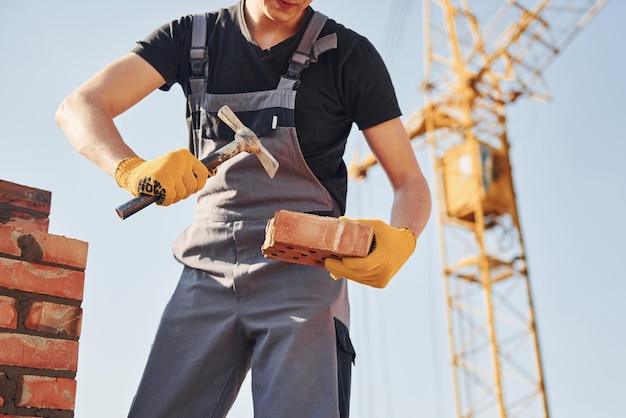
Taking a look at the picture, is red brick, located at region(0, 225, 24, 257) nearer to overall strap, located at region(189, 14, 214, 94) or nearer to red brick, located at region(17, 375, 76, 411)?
red brick, located at region(17, 375, 76, 411)

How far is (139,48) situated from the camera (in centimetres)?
216

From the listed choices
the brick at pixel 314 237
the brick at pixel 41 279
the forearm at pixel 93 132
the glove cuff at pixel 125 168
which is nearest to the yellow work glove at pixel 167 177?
the glove cuff at pixel 125 168

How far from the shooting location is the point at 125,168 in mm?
1911

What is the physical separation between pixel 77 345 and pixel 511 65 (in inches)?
706

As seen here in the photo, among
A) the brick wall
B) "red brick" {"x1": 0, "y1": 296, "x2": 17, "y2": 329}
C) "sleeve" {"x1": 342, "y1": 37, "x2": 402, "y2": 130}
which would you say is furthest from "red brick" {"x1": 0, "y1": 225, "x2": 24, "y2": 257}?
"sleeve" {"x1": 342, "y1": 37, "x2": 402, "y2": 130}

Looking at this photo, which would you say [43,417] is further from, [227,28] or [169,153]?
[227,28]

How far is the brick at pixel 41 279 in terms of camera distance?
1.94m

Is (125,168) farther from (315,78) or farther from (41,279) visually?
(315,78)

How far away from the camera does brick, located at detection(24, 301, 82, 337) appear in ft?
6.40

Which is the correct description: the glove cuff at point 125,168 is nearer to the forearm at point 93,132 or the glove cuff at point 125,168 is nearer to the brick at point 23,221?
the forearm at point 93,132

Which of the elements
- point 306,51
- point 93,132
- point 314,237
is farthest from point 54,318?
point 306,51

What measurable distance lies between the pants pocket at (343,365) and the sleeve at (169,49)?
81cm

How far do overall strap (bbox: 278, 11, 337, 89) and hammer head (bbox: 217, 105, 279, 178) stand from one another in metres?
0.19

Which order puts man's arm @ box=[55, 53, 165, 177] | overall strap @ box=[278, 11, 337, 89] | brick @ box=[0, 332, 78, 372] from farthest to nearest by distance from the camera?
1. overall strap @ box=[278, 11, 337, 89]
2. man's arm @ box=[55, 53, 165, 177]
3. brick @ box=[0, 332, 78, 372]
